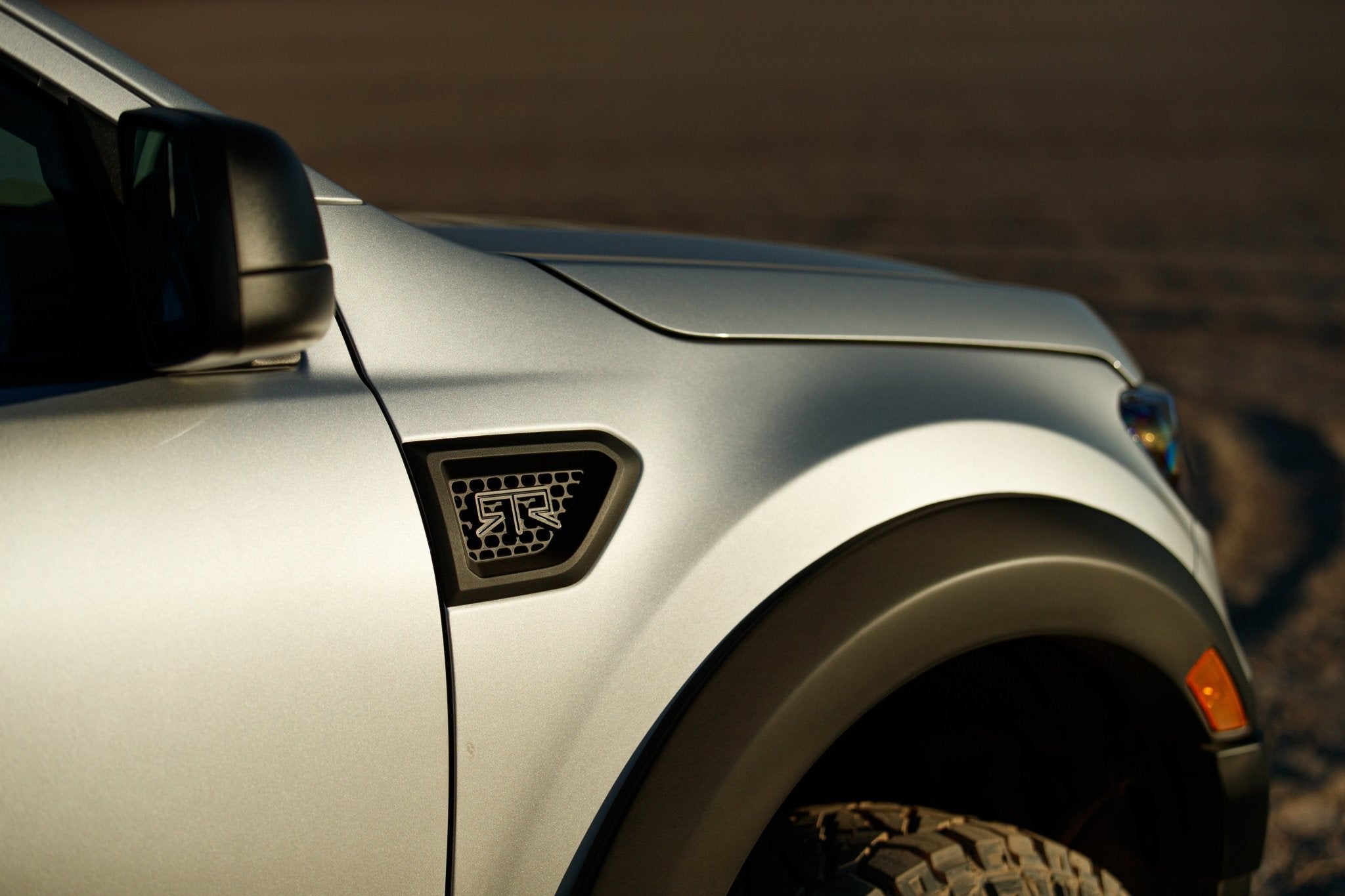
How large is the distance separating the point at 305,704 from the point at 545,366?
1.48 feet

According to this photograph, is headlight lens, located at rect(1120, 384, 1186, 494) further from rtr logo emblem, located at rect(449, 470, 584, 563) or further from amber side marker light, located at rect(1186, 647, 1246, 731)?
rtr logo emblem, located at rect(449, 470, 584, 563)

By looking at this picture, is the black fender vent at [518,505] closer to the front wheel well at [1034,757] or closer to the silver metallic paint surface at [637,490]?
the silver metallic paint surface at [637,490]

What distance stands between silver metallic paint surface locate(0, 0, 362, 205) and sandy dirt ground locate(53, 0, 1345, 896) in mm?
2854

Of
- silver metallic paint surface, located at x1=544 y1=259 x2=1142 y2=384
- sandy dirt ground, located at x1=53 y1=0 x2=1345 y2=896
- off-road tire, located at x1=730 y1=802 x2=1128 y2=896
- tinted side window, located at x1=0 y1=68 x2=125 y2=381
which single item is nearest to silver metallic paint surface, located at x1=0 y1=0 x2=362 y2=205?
tinted side window, located at x1=0 y1=68 x2=125 y2=381

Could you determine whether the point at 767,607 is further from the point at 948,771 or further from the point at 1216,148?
the point at 1216,148

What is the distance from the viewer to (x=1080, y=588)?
1.60 meters

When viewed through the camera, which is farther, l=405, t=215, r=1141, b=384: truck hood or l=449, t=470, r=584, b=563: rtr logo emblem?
l=405, t=215, r=1141, b=384: truck hood

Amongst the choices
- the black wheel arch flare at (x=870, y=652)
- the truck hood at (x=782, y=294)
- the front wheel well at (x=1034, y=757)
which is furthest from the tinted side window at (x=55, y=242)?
the front wheel well at (x=1034, y=757)

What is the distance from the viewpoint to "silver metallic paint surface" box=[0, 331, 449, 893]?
109 cm

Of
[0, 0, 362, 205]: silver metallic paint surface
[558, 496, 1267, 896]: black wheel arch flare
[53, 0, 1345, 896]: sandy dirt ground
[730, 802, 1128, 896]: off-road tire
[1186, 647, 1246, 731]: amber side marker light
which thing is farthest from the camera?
[53, 0, 1345, 896]: sandy dirt ground

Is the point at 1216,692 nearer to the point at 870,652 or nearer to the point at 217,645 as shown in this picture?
the point at 870,652

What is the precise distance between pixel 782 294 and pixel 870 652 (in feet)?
1.67

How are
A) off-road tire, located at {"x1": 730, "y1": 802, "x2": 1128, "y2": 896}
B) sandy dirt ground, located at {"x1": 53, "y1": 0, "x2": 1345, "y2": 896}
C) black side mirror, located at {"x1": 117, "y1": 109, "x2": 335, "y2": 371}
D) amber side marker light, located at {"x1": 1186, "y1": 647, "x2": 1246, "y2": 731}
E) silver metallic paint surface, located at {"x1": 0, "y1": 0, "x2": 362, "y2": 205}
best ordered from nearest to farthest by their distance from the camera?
black side mirror, located at {"x1": 117, "y1": 109, "x2": 335, "y2": 371}, silver metallic paint surface, located at {"x1": 0, "y1": 0, "x2": 362, "y2": 205}, off-road tire, located at {"x1": 730, "y1": 802, "x2": 1128, "y2": 896}, amber side marker light, located at {"x1": 1186, "y1": 647, "x2": 1246, "y2": 731}, sandy dirt ground, located at {"x1": 53, "y1": 0, "x2": 1345, "y2": 896}

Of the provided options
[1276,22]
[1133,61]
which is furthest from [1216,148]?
[1276,22]
